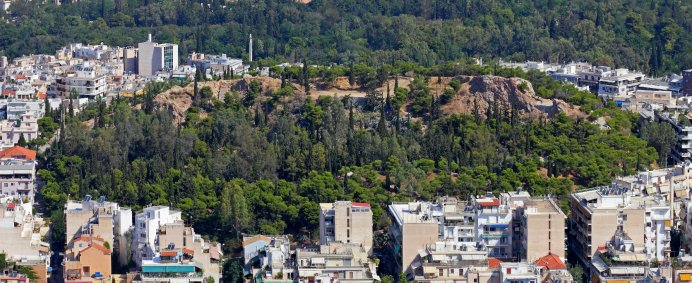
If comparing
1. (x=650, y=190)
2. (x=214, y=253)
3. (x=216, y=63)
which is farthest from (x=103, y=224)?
(x=216, y=63)

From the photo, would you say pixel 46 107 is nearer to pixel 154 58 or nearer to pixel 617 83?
pixel 154 58

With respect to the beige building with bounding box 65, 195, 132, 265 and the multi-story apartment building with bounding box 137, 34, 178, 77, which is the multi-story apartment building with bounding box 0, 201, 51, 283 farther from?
the multi-story apartment building with bounding box 137, 34, 178, 77

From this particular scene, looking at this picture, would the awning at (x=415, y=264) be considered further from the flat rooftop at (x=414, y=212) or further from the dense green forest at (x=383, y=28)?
the dense green forest at (x=383, y=28)

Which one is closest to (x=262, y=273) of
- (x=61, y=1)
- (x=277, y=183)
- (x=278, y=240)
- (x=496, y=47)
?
(x=278, y=240)

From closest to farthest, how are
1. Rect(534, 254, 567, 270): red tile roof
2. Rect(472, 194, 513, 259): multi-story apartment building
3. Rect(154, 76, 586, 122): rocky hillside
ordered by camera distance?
1. Rect(534, 254, 567, 270): red tile roof
2. Rect(472, 194, 513, 259): multi-story apartment building
3. Rect(154, 76, 586, 122): rocky hillside

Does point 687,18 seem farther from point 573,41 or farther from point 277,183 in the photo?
point 277,183

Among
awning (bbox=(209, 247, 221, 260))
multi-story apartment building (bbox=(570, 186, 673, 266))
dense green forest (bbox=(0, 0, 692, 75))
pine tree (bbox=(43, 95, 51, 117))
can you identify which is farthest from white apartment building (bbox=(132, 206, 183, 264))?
dense green forest (bbox=(0, 0, 692, 75))

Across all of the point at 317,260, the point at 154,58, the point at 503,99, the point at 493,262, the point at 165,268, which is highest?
the point at 503,99
